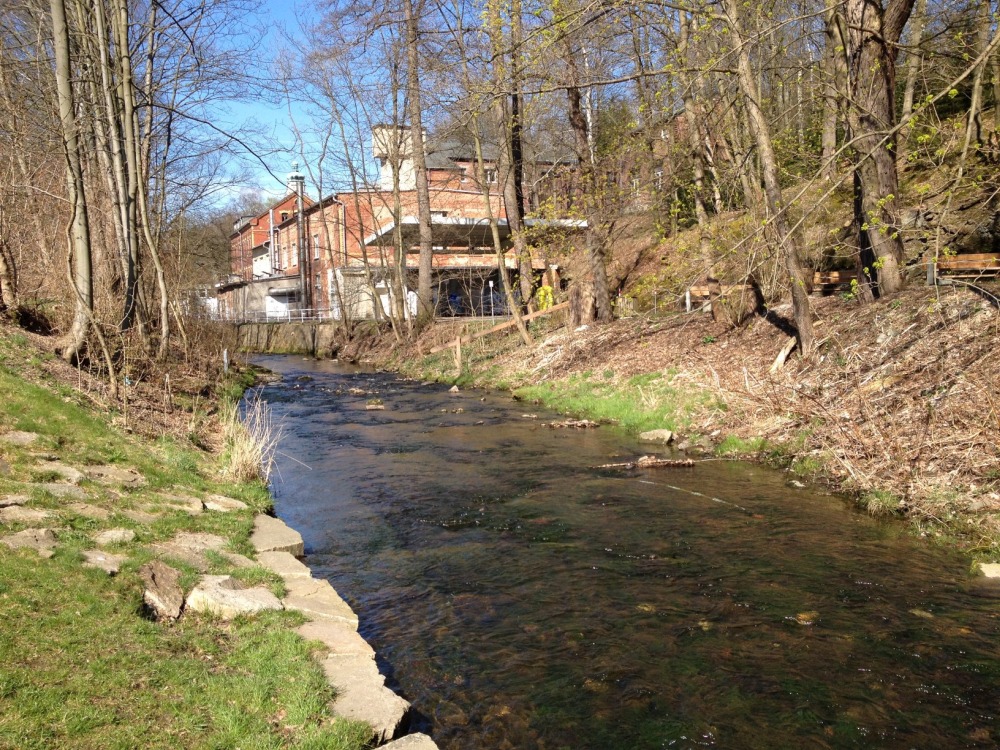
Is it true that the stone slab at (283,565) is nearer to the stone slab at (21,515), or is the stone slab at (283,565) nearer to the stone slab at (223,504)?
the stone slab at (223,504)

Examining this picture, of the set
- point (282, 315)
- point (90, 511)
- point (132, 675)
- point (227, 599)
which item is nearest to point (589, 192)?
point (90, 511)

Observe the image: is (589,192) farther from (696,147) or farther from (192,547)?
(192,547)

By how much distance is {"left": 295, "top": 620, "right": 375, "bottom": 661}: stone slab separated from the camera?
17.4 feet

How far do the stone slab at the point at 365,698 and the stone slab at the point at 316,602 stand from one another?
80cm

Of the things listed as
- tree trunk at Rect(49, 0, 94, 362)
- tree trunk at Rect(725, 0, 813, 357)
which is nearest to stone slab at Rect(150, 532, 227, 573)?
tree trunk at Rect(49, 0, 94, 362)

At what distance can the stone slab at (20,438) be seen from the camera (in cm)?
779

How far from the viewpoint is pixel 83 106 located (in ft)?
52.9

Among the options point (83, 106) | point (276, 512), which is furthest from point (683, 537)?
point (83, 106)

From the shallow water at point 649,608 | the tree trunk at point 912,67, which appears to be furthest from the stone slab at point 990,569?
the tree trunk at point 912,67

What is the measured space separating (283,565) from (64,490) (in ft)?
6.91

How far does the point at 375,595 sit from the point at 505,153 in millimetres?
24471

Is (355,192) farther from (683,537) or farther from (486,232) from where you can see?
(683,537)

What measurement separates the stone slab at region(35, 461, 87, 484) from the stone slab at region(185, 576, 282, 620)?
2335 mm

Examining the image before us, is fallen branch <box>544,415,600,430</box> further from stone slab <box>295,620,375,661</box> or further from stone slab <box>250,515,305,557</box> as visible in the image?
stone slab <box>295,620,375,661</box>
